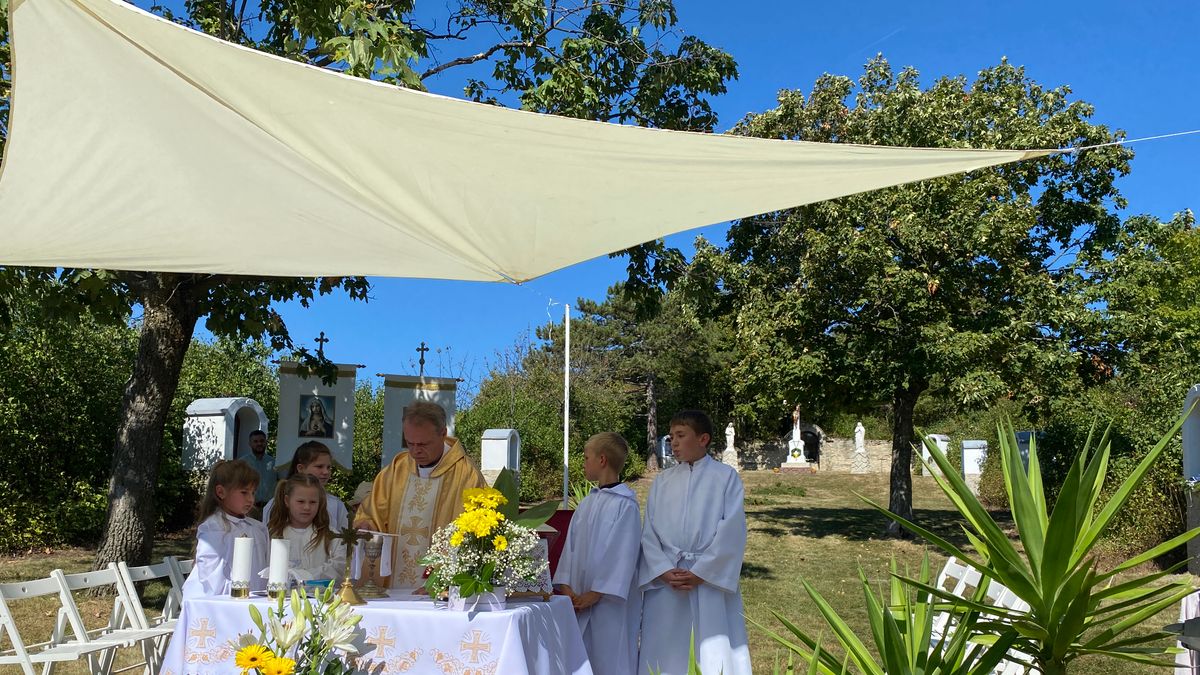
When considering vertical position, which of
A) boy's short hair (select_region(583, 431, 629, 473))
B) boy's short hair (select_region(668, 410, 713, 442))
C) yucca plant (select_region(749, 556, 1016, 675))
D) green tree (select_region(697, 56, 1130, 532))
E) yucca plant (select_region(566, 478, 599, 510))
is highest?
green tree (select_region(697, 56, 1130, 532))

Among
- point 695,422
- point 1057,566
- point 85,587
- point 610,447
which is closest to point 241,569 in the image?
point 610,447

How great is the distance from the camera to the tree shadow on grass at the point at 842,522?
699 inches

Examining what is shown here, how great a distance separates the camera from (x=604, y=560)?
521cm

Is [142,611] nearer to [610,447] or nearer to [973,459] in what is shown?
[610,447]

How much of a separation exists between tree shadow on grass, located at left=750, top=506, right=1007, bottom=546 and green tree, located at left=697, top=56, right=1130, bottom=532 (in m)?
0.92

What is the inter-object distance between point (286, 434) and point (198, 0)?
7012 millimetres

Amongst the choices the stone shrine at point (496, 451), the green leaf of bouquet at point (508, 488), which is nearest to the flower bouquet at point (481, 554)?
the green leaf of bouquet at point (508, 488)

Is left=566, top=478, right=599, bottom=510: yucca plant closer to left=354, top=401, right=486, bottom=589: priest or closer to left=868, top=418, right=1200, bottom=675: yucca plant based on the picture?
left=354, top=401, right=486, bottom=589: priest

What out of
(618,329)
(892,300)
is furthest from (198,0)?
(618,329)

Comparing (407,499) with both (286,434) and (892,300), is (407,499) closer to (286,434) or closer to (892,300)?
(286,434)

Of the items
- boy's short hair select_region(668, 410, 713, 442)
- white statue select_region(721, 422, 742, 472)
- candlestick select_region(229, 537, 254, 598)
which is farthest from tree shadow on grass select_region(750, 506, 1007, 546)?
white statue select_region(721, 422, 742, 472)

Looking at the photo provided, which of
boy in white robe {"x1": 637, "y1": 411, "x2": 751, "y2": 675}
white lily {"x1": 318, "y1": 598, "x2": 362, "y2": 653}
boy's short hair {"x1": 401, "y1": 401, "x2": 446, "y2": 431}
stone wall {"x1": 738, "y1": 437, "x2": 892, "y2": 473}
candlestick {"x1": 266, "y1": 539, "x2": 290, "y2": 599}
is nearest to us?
white lily {"x1": 318, "y1": 598, "x2": 362, "y2": 653}

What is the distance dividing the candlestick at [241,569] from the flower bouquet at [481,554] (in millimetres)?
800

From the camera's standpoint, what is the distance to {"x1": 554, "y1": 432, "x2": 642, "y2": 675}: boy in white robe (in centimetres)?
521
